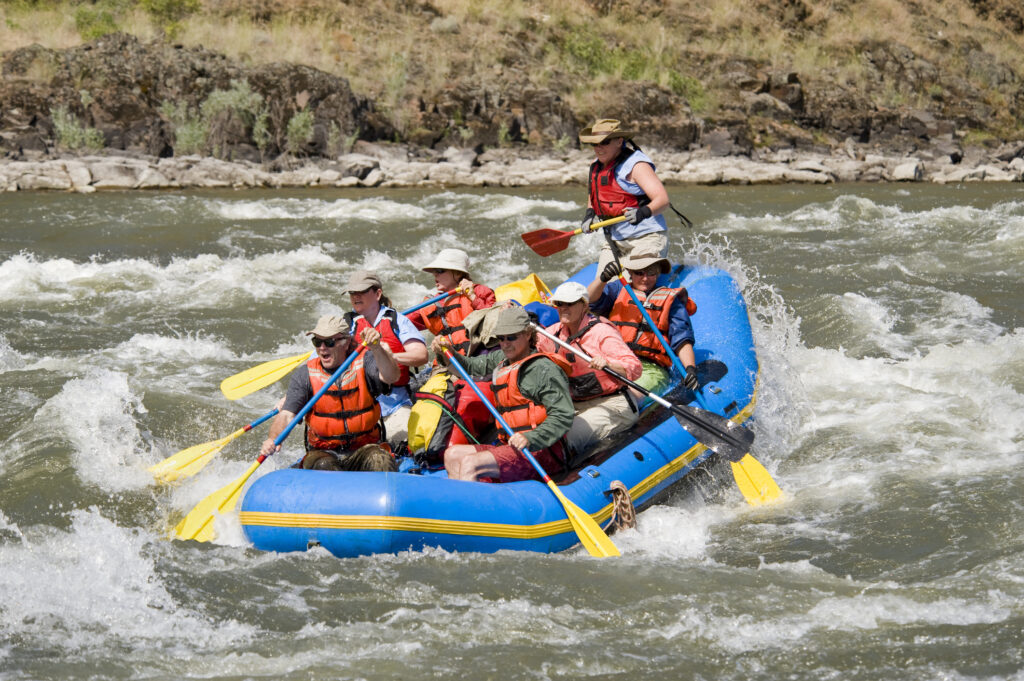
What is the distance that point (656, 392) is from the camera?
568 centimetres

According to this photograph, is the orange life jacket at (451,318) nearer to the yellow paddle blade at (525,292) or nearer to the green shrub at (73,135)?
the yellow paddle blade at (525,292)

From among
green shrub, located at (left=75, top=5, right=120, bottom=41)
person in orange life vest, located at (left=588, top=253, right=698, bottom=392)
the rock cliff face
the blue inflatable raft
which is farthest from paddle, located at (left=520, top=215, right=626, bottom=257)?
green shrub, located at (left=75, top=5, right=120, bottom=41)

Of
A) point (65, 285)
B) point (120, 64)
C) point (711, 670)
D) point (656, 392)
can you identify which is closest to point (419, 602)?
point (711, 670)

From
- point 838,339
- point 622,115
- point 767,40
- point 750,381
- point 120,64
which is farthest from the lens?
point 767,40

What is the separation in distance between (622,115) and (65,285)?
1403 cm

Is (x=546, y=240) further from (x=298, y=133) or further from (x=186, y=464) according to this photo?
(x=298, y=133)

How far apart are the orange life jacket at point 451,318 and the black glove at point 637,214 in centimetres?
105

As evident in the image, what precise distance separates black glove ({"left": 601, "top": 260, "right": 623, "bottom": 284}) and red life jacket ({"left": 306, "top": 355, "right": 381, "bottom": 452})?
1587 mm

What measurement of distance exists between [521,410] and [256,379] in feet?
6.21

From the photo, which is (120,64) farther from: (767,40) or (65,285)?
(767,40)

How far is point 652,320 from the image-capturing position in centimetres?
576

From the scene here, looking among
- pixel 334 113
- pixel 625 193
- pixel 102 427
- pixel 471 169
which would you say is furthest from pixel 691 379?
pixel 334 113

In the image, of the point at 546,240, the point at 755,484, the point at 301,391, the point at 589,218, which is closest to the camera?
the point at 301,391

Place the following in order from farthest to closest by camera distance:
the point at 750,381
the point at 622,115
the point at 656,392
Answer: the point at 622,115 → the point at 750,381 → the point at 656,392
